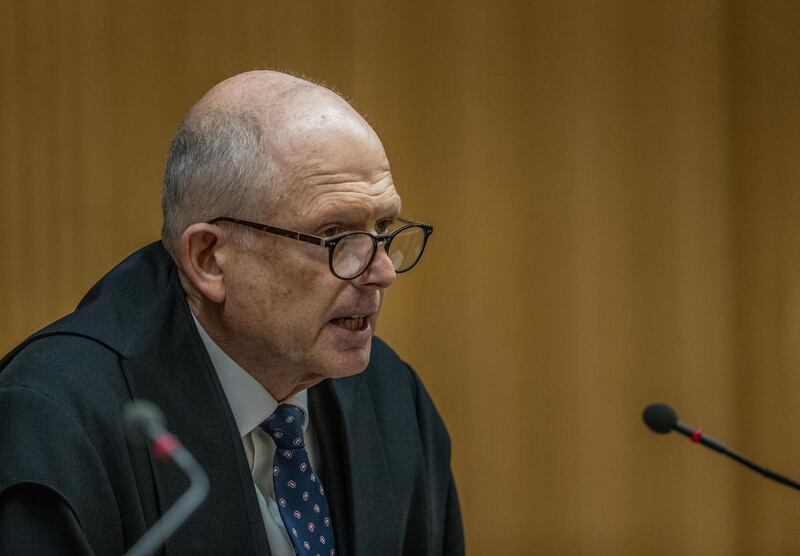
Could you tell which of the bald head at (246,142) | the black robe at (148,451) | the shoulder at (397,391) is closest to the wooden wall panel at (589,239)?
the shoulder at (397,391)

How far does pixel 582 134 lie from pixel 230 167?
1514 mm

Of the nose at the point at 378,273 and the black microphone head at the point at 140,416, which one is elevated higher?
the nose at the point at 378,273

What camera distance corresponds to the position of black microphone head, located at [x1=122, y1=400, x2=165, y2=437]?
55.9 inches

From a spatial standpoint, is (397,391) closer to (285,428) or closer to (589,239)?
(285,428)

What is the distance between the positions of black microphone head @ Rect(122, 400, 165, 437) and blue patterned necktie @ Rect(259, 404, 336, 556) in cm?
19

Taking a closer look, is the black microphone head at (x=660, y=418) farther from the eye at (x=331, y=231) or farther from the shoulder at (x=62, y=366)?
the shoulder at (x=62, y=366)

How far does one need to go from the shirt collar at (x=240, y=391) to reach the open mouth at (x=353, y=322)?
6.1 inches

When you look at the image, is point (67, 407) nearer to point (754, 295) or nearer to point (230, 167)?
point (230, 167)

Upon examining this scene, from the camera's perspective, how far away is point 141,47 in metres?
2.56

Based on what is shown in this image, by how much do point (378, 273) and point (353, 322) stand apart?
9 cm

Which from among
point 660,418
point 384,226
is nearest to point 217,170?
point 384,226

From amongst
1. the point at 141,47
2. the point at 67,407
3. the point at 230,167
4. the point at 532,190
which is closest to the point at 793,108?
the point at 532,190

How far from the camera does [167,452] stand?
1.40 meters

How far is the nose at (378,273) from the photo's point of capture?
152cm
